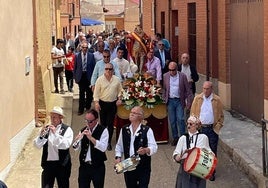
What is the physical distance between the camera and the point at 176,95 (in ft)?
39.0

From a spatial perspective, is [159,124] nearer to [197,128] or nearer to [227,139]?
[227,139]

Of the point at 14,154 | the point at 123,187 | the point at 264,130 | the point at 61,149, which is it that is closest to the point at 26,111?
the point at 14,154

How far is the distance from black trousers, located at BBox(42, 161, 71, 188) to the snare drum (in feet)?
5.94

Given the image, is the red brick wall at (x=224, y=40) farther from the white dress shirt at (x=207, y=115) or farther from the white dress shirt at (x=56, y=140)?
the white dress shirt at (x=56, y=140)

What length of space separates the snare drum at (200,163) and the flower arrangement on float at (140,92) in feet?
14.8

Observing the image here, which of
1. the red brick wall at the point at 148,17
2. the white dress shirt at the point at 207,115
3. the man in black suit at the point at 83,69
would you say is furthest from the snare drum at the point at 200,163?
the red brick wall at the point at 148,17

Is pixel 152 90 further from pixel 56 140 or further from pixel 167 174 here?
pixel 56 140

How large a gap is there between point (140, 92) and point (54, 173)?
4002 millimetres

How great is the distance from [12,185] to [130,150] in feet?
8.58

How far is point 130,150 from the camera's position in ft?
25.7

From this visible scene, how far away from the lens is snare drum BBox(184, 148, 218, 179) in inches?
285

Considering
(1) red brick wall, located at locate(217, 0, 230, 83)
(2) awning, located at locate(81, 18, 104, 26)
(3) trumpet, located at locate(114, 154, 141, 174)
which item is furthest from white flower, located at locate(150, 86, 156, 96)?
(2) awning, located at locate(81, 18, 104, 26)

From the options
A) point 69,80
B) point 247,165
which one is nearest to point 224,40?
point 69,80

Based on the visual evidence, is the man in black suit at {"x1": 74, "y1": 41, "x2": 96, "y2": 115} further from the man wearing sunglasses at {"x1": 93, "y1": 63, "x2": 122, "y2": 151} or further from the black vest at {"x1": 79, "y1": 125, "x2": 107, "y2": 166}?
the black vest at {"x1": 79, "y1": 125, "x2": 107, "y2": 166}
